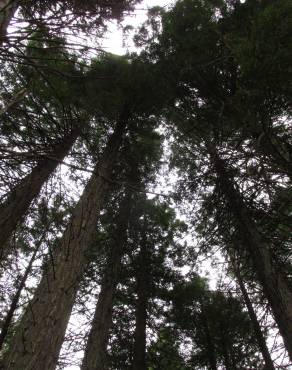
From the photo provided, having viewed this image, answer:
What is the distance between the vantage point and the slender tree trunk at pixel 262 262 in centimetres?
497

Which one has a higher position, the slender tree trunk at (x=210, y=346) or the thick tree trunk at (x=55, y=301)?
the slender tree trunk at (x=210, y=346)

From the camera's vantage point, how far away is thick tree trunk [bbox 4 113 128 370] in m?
3.63

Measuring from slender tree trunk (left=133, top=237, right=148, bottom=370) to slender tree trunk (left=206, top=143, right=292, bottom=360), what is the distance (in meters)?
3.81

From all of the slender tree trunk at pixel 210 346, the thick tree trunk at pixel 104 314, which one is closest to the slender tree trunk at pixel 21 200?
the thick tree trunk at pixel 104 314

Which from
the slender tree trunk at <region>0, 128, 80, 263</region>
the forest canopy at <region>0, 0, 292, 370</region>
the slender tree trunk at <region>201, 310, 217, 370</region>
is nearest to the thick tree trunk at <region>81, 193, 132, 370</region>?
the forest canopy at <region>0, 0, 292, 370</region>

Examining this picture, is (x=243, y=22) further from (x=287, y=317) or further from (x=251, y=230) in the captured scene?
(x=287, y=317)

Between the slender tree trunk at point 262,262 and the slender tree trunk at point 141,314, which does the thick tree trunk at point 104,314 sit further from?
the slender tree trunk at point 262,262

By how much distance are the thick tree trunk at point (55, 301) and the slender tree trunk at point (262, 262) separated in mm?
2696

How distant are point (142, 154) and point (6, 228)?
5.22 meters

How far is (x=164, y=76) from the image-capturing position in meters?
7.26

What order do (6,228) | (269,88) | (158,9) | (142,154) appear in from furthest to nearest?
(142,154)
(158,9)
(6,228)
(269,88)

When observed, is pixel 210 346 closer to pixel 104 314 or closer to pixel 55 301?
pixel 104 314

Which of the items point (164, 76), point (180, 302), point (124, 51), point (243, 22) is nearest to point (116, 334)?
point (180, 302)

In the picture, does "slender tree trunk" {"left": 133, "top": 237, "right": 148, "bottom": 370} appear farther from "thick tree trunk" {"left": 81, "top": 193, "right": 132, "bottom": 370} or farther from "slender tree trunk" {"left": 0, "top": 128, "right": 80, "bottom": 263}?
"slender tree trunk" {"left": 0, "top": 128, "right": 80, "bottom": 263}
